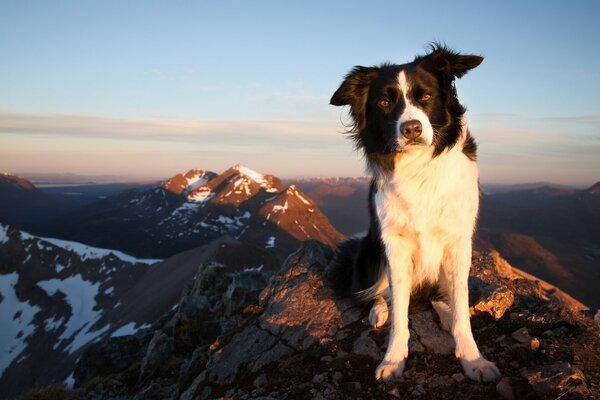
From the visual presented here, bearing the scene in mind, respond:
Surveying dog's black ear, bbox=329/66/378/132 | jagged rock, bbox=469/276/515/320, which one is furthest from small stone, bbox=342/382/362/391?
dog's black ear, bbox=329/66/378/132

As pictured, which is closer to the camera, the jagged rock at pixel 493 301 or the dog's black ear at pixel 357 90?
the dog's black ear at pixel 357 90

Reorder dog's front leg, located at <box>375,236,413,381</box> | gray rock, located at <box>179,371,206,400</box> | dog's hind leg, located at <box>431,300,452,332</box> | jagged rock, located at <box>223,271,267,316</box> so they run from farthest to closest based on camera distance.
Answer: jagged rock, located at <box>223,271,267,316</box>, gray rock, located at <box>179,371,206,400</box>, dog's hind leg, located at <box>431,300,452,332</box>, dog's front leg, located at <box>375,236,413,381</box>

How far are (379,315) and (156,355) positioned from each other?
6265 mm

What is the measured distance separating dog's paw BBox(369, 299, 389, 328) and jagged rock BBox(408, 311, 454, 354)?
408 millimetres

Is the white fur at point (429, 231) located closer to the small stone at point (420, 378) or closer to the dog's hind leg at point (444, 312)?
the small stone at point (420, 378)

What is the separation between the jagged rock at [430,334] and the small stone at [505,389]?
0.93 m

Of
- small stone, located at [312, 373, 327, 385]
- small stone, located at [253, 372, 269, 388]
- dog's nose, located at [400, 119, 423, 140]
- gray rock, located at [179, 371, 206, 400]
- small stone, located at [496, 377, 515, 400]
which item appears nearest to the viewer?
small stone, located at [496, 377, 515, 400]

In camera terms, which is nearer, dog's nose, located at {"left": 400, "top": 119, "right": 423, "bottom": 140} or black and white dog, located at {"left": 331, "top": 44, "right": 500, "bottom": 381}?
dog's nose, located at {"left": 400, "top": 119, "right": 423, "bottom": 140}

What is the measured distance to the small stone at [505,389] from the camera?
4148mm

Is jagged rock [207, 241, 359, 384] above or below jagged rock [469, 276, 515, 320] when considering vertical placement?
below

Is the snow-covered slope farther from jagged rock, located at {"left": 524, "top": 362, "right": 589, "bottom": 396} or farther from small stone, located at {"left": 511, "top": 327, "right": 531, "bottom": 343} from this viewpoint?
jagged rock, located at {"left": 524, "top": 362, "right": 589, "bottom": 396}

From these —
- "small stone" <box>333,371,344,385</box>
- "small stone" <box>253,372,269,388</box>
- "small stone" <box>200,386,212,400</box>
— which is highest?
"small stone" <box>333,371,344,385</box>

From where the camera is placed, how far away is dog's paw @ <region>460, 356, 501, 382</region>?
4.48 m

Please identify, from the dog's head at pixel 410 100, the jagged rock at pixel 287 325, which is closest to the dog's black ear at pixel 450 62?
the dog's head at pixel 410 100
